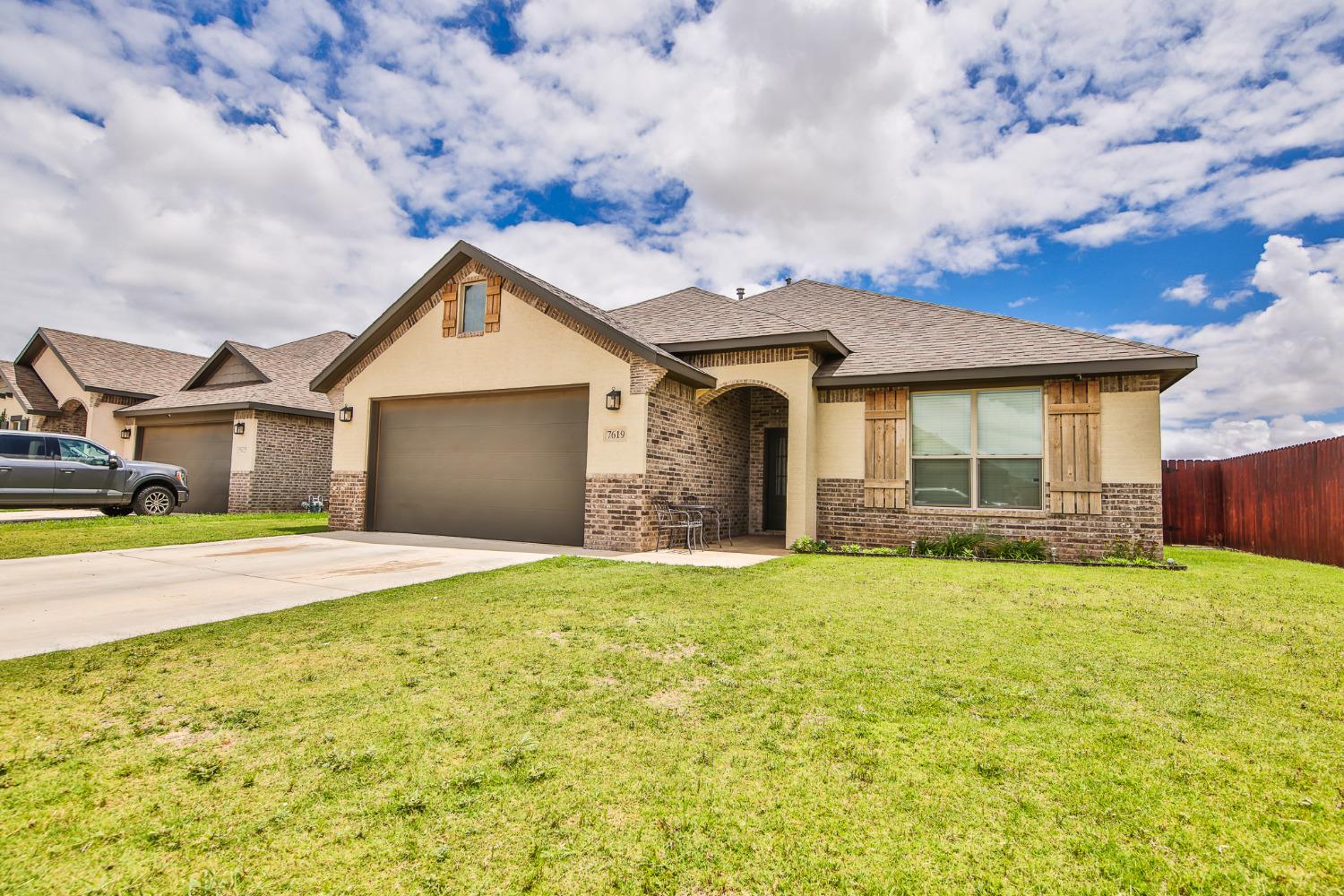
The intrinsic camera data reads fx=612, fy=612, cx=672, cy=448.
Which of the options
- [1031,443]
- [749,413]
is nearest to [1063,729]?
[1031,443]

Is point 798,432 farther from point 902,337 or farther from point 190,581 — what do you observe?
point 190,581

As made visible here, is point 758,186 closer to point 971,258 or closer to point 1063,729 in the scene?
point 971,258

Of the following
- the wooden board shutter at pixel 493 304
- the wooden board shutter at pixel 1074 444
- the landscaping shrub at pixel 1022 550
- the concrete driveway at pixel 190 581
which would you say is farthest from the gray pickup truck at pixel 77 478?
the wooden board shutter at pixel 1074 444

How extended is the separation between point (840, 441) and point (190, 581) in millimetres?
9301

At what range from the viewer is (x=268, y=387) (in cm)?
1764

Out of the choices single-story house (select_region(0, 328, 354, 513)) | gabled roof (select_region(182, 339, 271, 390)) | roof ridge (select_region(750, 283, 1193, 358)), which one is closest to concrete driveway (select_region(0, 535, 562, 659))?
single-story house (select_region(0, 328, 354, 513))

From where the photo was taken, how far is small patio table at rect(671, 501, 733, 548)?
406 inches

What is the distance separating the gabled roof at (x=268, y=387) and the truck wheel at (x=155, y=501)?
269 centimetres

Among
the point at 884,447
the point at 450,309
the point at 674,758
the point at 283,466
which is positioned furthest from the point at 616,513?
the point at 283,466

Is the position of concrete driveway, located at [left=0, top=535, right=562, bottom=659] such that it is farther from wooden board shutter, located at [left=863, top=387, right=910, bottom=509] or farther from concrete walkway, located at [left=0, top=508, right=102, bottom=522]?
concrete walkway, located at [left=0, top=508, right=102, bottom=522]

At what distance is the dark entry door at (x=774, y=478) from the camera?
13.8 metres

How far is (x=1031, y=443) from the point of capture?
984 centimetres

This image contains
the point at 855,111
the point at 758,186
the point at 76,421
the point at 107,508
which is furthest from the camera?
the point at 76,421

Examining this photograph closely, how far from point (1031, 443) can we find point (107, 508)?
1838 centimetres
